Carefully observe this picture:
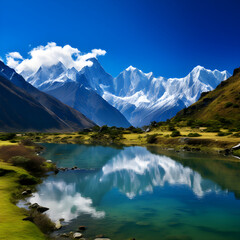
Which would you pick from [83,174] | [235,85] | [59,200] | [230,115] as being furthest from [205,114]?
[59,200]

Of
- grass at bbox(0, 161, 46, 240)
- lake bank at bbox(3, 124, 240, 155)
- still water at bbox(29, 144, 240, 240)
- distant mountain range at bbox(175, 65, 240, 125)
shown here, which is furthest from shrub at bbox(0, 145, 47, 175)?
distant mountain range at bbox(175, 65, 240, 125)

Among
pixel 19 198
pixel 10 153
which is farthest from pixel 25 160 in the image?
pixel 19 198

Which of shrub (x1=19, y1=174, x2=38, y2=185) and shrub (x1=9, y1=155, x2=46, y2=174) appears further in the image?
shrub (x1=9, y1=155, x2=46, y2=174)

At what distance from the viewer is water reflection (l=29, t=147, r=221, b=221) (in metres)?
22.9

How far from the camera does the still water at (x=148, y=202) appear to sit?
1780 cm

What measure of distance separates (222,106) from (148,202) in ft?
444

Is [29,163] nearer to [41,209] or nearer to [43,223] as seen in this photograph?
[41,209]

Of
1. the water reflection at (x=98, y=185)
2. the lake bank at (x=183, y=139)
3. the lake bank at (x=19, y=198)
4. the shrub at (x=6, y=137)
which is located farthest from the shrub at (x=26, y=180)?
the shrub at (x=6, y=137)

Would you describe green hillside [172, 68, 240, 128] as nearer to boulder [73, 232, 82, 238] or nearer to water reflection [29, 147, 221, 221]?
water reflection [29, 147, 221, 221]

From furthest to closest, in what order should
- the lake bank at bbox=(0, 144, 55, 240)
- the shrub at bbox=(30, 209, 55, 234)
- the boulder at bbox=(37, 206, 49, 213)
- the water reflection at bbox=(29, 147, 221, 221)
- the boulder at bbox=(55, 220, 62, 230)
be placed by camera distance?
the water reflection at bbox=(29, 147, 221, 221) < the boulder at bbox=(37, 206, 49, 213) < the boulder at bbox=(55, 220, 62, 230) < the shrub at bbox=(30, 209, 55, 234) < the lake bank at bbox=(0, 144, 55, 240)

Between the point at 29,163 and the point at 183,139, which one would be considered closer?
the point at 29,163

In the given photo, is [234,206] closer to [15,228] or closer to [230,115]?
[15,228]

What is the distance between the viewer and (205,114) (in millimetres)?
152125

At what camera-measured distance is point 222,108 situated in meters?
142
